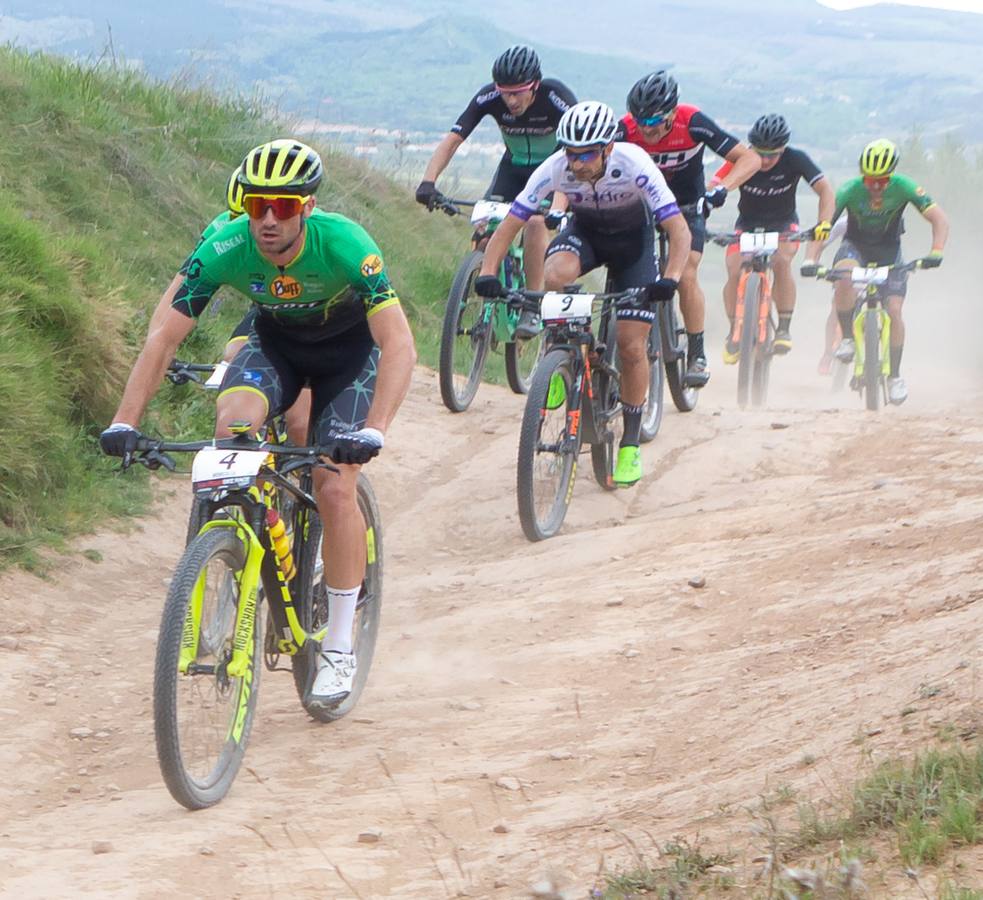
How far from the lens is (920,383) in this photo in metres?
21.5

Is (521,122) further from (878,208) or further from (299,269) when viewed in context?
(299,269)

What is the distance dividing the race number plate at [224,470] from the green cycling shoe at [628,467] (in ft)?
15.0

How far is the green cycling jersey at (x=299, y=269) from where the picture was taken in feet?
17.5

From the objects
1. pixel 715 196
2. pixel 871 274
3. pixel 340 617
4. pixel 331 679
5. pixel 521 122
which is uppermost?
pixel 521 122

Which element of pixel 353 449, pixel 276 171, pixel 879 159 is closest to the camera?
pixel 353 449

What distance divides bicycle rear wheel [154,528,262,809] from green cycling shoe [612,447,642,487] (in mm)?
4300

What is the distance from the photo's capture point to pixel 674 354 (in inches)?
417

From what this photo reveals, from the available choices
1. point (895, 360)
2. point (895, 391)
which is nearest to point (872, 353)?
point (895, 360)

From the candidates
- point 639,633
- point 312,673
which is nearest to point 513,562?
point 639,633

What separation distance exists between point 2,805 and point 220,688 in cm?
89

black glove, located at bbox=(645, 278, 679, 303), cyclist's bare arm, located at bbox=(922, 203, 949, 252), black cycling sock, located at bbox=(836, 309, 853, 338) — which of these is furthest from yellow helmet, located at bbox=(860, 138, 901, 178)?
black glove, located at bbox=(645, 278, 679, 303)

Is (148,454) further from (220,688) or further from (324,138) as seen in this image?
(324,138)

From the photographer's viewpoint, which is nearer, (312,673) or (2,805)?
(2,805)

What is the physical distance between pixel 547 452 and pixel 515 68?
3351 millimetres
